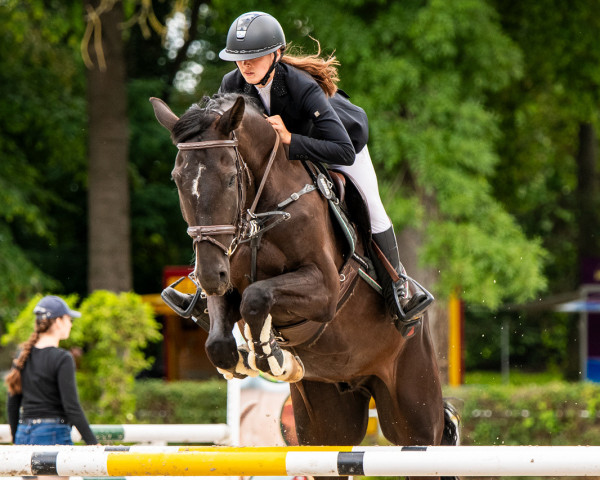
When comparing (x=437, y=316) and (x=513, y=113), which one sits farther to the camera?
(x=513, y=113)

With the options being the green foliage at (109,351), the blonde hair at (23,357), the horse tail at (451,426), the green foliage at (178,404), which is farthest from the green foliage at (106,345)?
the horse tail at (451,426)

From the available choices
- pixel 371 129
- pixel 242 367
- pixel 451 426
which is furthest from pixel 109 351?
pixel 242 367

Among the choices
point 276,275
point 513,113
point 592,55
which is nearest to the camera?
point 276,275

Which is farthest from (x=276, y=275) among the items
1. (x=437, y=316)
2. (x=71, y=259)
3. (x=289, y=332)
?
(x=71, y=259)

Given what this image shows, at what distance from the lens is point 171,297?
4.74 metres

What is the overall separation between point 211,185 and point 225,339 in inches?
29.3

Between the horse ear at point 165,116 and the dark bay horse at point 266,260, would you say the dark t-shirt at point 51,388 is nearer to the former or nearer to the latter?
the dark bay horse at point 266,260

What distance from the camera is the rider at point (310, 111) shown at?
4.39 metres

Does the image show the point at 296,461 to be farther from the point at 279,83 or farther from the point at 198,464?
the point at 279,83

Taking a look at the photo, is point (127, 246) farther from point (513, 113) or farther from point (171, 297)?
point (171, 297)

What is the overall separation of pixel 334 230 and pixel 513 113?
1215 centimetres

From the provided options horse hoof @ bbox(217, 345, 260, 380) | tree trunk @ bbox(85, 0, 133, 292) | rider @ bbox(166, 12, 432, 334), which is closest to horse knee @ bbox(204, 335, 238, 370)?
horse hoof @ bbox(217, 345, 260, 380)

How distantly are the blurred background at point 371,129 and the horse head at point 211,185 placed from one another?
9.81 feet

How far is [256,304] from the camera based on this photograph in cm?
406
